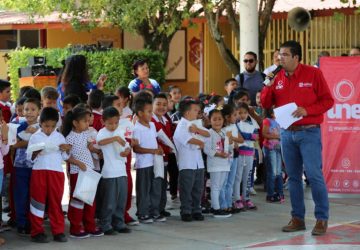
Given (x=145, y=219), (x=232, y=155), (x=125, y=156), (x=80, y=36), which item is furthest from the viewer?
(x=80, y=36)

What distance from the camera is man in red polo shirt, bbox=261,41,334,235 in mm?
8648

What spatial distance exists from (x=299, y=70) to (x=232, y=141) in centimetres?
155

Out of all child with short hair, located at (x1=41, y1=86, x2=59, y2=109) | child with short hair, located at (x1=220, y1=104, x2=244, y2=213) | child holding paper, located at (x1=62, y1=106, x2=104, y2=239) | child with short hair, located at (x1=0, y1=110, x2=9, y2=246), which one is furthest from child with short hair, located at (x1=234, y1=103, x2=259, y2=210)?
child with short hair, located at (x1=0, y1=110, x2=9, y2=246)

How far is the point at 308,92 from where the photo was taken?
28.5 ft

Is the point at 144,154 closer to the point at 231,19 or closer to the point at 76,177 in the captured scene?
the point at 76,177

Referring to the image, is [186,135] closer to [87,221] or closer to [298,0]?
[87,221]

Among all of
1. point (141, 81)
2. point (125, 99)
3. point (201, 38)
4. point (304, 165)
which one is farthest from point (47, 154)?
point (201, 38)

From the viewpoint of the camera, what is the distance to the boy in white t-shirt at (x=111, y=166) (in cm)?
868

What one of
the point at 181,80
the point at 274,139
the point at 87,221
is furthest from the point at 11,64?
the point at 87,221

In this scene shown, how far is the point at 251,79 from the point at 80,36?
1573 cm

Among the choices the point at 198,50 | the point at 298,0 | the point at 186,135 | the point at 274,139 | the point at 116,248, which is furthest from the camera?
the point at 198,50

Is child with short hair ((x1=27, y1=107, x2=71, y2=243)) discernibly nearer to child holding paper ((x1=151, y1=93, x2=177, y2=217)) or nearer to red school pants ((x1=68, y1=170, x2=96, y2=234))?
red school pants ((x1=68, y1=170, x2=96, y2=234))

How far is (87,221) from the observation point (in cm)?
869

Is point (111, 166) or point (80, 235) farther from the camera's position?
point (111, 166)
